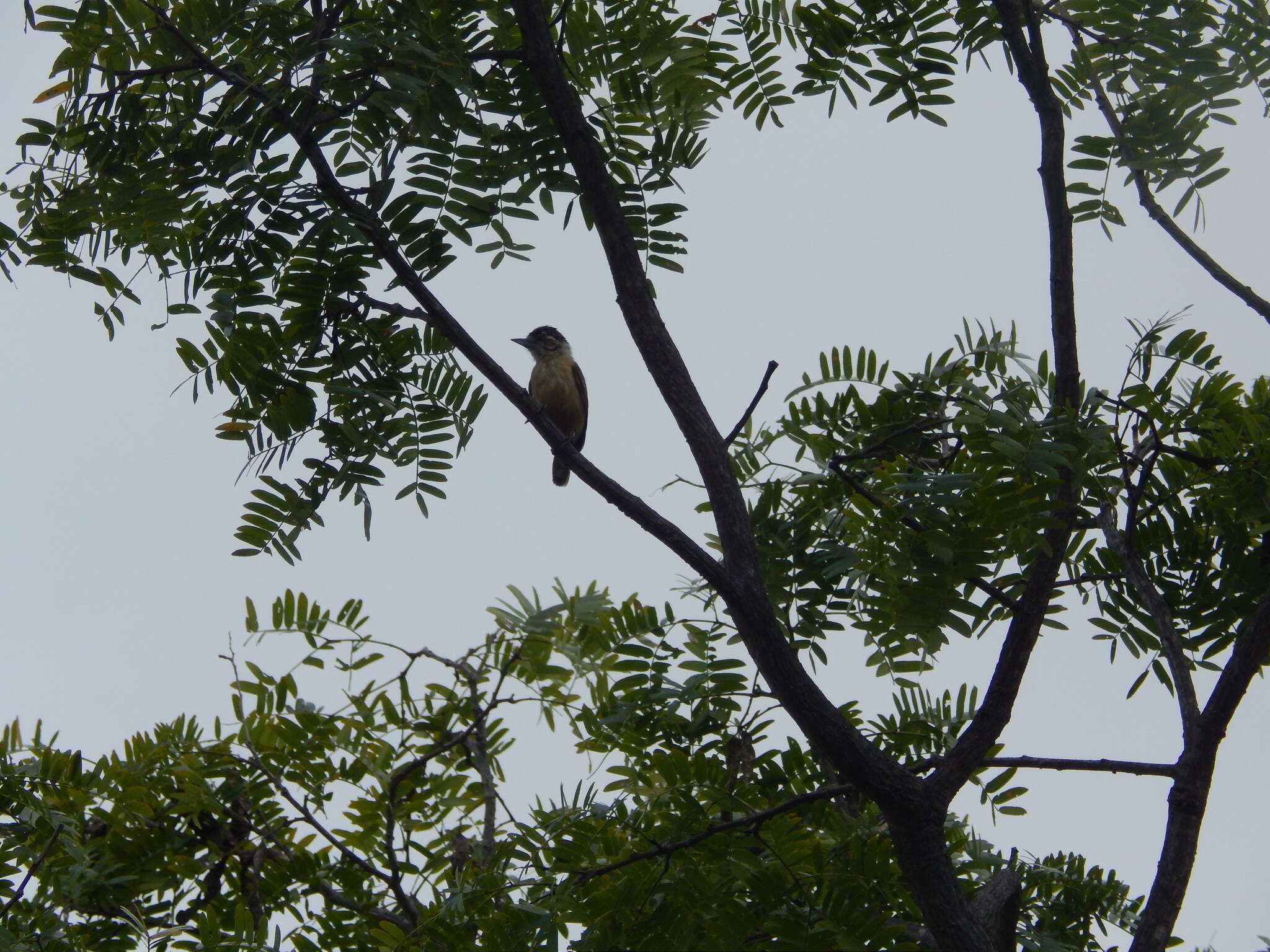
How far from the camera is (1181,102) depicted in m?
2.86

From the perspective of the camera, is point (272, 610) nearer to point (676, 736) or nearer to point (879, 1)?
point (676, 736)

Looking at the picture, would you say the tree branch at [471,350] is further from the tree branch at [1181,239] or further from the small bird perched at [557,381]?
the small bird perched at [557,381]

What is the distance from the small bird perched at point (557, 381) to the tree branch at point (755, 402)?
17.2 ft

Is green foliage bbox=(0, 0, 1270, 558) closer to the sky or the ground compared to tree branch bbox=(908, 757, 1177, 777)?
closer to the sky

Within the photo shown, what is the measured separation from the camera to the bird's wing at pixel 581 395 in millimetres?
8523

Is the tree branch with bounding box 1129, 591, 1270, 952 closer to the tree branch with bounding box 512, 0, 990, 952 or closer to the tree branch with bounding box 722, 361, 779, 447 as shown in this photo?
the tree branch with bounding box 512, 0, 990, 952

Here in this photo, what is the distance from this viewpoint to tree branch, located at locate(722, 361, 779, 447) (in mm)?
2676

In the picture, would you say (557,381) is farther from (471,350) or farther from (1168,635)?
(1168,635)

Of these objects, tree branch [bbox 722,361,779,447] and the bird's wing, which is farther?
the bird's wing

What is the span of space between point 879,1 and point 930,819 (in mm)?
1939

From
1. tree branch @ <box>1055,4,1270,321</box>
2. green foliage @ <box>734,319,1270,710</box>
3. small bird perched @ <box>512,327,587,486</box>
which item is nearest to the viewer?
green foliage @ <box>734,319,1270,710</box>

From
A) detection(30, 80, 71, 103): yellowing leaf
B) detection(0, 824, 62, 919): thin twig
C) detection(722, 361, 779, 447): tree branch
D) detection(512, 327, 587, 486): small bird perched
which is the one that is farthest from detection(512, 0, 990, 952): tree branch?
detection(512, 327, 587, 486): small bird perched

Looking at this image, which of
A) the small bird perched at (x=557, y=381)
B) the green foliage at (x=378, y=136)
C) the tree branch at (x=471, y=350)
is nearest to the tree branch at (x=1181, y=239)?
the green foliage at (x=378, y=136)

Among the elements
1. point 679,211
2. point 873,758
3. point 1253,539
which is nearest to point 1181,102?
point 1253,539
